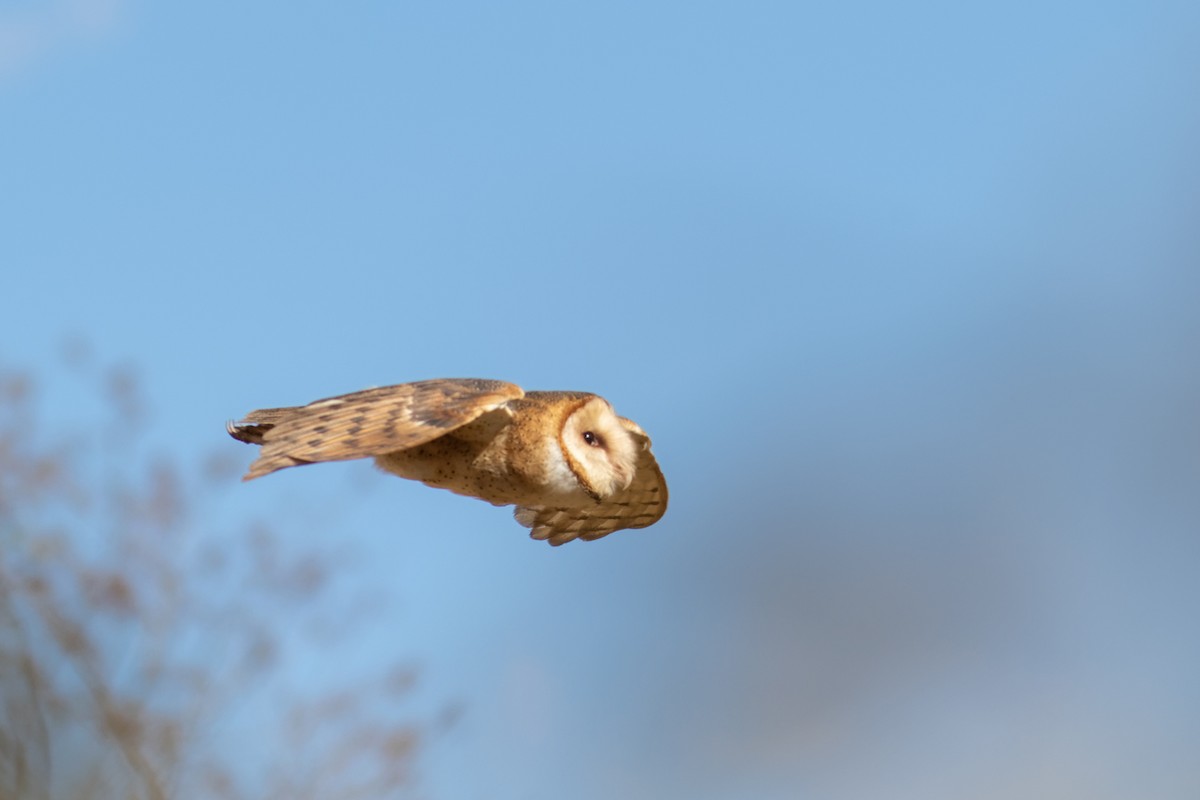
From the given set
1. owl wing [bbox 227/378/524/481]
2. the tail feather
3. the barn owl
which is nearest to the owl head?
the barn owl

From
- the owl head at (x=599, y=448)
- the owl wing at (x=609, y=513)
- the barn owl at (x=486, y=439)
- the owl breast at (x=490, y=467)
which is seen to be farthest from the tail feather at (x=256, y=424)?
the owl wing at (x=609, y=513)

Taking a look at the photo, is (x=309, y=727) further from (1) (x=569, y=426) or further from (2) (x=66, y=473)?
(1) (x=569, y=426)

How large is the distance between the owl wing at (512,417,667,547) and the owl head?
8cm

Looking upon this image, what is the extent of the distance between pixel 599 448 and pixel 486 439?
27 cm

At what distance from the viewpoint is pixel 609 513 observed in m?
3.17

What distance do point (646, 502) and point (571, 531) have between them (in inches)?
8.9

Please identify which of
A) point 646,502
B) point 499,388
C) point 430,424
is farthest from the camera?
point 646,502

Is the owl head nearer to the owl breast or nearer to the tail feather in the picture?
the owl breast

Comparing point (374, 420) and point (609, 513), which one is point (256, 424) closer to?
point (374, 420)

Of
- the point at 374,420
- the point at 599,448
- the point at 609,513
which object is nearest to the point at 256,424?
the point at 374,420

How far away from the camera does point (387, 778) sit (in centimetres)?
559

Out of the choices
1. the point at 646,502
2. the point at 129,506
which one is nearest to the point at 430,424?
the point at 646,502

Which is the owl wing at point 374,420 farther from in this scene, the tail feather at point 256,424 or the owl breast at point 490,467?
the owl breast at point 490,467

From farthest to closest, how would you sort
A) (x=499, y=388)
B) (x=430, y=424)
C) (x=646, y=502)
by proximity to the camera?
(x=646, y=502) → (x=499, y=388) → (x=430, y=424)
